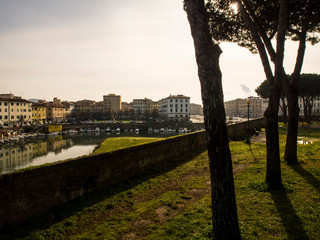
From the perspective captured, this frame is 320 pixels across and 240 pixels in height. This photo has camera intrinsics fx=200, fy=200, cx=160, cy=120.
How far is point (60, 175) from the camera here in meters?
5.76

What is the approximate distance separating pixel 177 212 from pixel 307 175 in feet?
17.4

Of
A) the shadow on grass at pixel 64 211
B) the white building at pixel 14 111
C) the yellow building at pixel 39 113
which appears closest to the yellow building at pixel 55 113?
the yellow building at pixel 39 113

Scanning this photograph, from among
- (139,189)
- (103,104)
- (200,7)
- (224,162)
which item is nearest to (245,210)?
(224,162)

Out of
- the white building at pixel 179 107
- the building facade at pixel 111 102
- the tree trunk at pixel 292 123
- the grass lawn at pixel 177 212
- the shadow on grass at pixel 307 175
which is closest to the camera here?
the grass lawn at pixel 177 212

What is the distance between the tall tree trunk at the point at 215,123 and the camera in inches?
139

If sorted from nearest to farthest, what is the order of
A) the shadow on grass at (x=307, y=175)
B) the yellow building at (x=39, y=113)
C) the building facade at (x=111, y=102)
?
1. the shadow on grass at (x=307, y=175)
2. the yellow building at (x=39, y=113)
3. the building facade at (x=111, y=102)

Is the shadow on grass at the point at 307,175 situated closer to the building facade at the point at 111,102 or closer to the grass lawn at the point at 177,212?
the grass lawn at the point at 177,212

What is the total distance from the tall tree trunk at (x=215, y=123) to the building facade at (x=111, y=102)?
11799 centimetres

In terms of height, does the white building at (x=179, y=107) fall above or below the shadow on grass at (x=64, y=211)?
above

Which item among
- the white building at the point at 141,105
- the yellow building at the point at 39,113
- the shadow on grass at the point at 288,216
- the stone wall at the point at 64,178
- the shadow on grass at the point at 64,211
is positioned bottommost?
the shadow on grass at the point at 64,211

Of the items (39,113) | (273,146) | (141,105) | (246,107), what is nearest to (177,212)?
(273,146)

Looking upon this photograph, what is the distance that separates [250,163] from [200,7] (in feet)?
27.2

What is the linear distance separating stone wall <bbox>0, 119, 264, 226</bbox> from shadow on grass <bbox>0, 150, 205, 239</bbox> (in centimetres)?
14

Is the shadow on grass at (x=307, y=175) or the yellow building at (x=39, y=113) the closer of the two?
the shadow on grass at (x=307, y=175)
